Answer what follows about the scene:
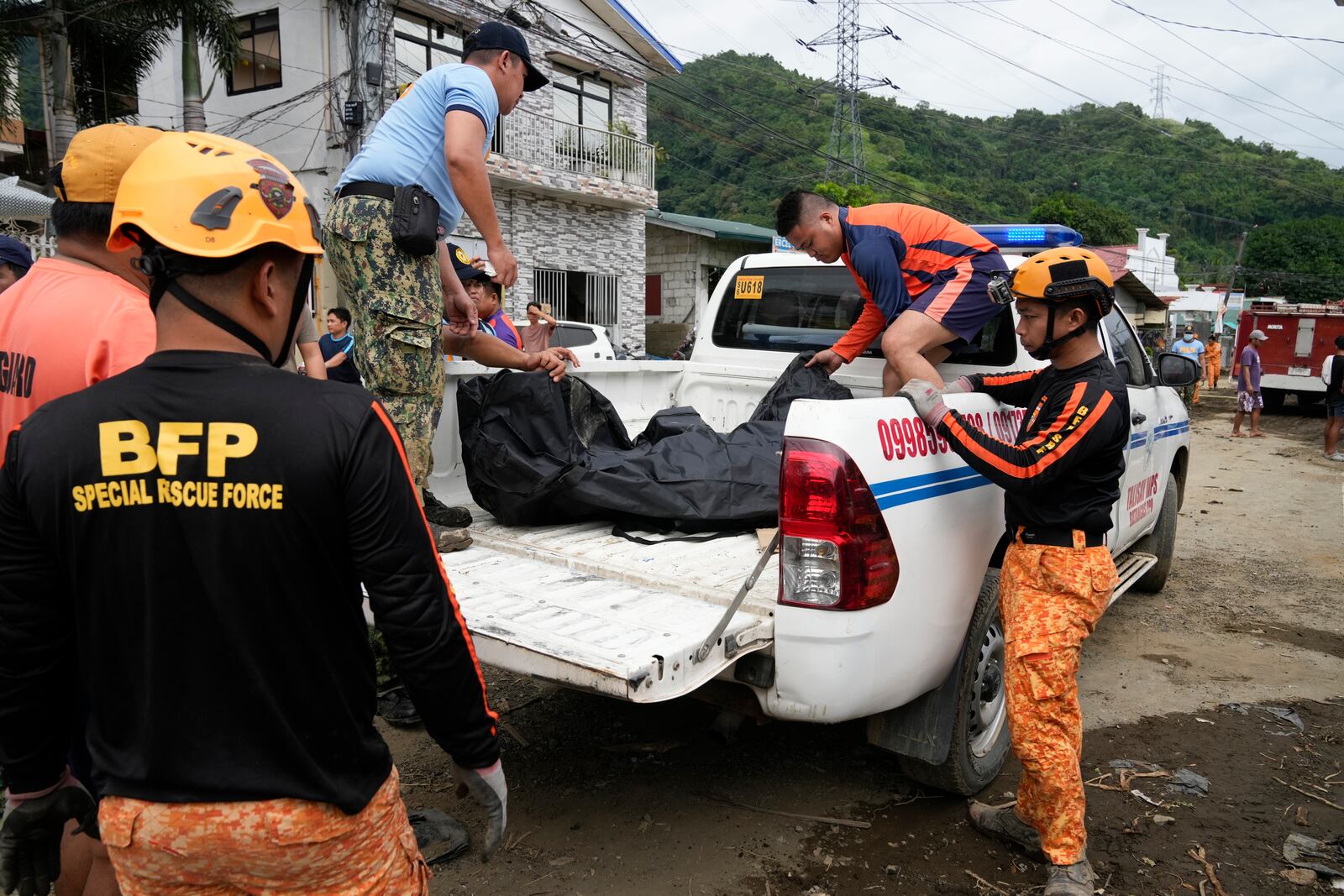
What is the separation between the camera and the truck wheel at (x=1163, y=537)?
19.4ft

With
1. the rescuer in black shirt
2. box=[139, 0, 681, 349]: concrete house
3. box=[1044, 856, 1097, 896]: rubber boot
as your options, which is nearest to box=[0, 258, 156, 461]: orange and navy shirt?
the rescuer in black shirt

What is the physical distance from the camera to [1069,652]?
2820mm

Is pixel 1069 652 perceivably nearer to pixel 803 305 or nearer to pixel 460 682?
pixel 460 682

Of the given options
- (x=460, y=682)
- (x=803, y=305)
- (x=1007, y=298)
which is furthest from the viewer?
(x=803, y=305)

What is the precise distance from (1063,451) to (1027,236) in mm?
2399

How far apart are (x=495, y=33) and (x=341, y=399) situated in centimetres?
271

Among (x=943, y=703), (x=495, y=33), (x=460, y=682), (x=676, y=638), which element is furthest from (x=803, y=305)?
(x=460, y=682)

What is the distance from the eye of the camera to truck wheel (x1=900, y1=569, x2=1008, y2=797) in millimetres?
3080

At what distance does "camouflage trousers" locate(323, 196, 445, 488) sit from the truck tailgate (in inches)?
22.1

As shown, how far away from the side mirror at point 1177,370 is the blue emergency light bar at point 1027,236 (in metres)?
0.87

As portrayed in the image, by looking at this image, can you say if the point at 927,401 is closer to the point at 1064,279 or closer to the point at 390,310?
the point at 1064,279

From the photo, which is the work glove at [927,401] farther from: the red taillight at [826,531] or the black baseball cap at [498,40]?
the black baseball cap at [498,40]

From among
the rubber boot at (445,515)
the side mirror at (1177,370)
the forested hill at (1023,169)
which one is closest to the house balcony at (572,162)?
the forested hill at (1023,169)

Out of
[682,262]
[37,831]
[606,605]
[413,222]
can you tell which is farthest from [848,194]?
[37,831]
